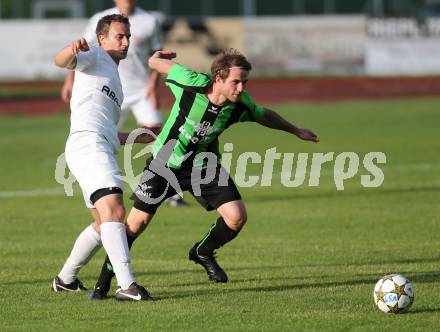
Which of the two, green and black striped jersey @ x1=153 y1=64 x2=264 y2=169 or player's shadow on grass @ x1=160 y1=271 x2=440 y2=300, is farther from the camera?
green and black striped jersey @ x1=153 y1=64 x2=264 y2=169

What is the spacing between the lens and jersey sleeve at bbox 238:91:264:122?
8898mm

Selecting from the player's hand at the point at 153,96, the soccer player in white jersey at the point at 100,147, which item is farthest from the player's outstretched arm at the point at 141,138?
the player's hand at the point at 153,96

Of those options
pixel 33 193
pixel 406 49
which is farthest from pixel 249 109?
pixel 406 49

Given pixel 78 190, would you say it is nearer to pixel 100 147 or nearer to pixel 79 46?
pixel 100 147

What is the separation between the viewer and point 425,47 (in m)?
39.1

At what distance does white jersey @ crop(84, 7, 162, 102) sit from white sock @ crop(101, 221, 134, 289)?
640 cm

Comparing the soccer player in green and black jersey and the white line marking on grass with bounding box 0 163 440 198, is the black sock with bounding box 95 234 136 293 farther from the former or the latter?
the white line marking on grass with bounding box 0 163 440 198

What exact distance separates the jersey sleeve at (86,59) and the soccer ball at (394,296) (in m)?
2.76

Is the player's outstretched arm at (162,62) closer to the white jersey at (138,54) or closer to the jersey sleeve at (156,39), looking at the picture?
the white jersey at (138,54)

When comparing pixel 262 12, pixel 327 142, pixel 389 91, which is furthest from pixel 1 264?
pixel 262 12

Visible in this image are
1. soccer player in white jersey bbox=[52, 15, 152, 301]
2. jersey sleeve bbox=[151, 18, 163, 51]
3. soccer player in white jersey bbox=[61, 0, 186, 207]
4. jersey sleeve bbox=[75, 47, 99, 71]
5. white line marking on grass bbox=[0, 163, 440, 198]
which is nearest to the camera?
soccer player in white jersey bbox=[52, 15, 152, 301]

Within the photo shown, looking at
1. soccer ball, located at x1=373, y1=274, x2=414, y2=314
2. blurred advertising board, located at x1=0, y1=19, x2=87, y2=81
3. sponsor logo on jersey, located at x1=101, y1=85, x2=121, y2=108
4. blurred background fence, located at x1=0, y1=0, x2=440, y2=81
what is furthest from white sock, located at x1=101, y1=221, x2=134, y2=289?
blurred advertising board, located at x1=0, y1=19, x2=87, y2=81

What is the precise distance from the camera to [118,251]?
804 cm

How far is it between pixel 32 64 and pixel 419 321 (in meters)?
33.7
